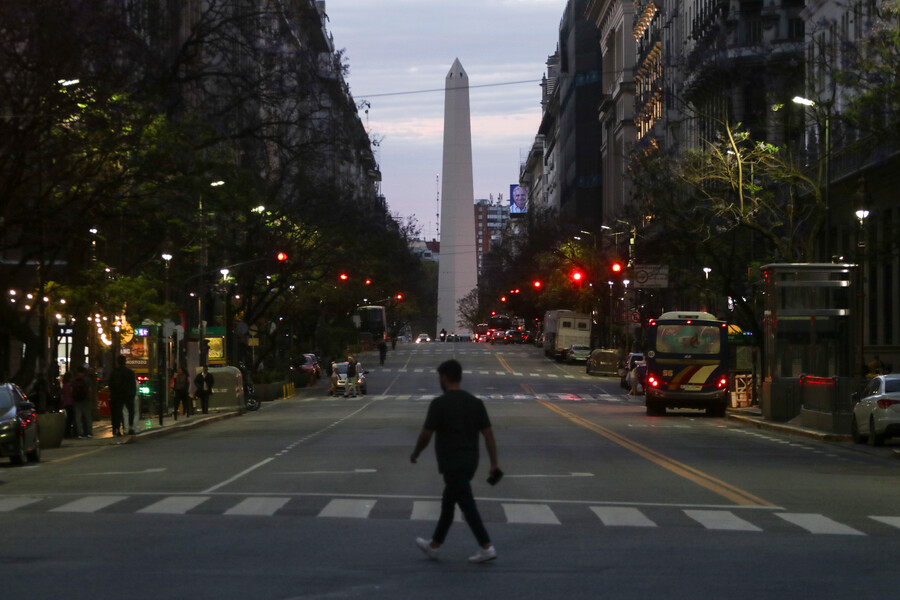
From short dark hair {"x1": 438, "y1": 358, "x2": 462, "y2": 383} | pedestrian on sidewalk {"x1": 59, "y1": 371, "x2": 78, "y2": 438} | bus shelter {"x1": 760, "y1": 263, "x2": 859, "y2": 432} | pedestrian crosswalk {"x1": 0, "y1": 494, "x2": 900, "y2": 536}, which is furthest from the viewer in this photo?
bus shelter {"x1": 760, "y1": 263, "x2": 859, "y2": 432}

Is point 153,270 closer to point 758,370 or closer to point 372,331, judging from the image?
point 758,370

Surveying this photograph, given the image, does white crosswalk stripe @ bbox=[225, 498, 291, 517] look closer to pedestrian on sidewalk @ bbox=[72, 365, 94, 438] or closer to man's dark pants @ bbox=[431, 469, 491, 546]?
man's dark pants @ bbox=[431, 469, 491, 546]

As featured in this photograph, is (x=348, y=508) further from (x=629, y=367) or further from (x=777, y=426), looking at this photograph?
(x=629, y=367)

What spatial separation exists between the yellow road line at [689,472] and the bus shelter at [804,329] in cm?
715

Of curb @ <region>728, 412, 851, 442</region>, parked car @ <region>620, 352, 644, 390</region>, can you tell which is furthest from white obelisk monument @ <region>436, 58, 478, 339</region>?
curb @ <region>728, 412, 851, 442</region>

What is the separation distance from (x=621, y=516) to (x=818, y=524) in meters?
2.14

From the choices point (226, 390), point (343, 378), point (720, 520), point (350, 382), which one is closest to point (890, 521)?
point (720, 520)

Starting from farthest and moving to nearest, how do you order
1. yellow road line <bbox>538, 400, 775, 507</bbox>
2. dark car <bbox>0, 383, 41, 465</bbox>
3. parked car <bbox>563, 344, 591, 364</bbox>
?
parked car <bbox>563, 344, 591, 364</bbox> < dark car <bbox>0, 383, 41, 465</bbox> < yellow road line <bbox>538, 400, 775, 507</bbox>

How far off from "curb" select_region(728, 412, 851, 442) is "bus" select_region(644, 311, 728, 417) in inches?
44.5

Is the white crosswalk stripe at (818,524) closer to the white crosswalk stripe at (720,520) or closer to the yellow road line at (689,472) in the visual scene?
the white crosswalk stripe at (720,520)

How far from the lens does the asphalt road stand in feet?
36.1

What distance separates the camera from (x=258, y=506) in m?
17.2

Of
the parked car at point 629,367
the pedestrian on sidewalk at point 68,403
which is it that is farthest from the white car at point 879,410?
the parked car at point 629,367

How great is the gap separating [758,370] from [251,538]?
4366 cm
